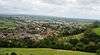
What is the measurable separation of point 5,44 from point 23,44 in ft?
14.5

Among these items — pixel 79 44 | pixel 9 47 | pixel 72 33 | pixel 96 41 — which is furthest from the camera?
pixel 72 33

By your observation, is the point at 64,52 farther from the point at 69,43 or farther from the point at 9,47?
the point at 9,47

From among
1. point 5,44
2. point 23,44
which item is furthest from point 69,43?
point 5,44

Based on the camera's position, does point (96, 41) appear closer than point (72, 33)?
Yes

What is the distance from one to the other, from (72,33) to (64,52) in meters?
19.9

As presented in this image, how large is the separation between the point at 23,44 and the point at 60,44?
30.2 feet

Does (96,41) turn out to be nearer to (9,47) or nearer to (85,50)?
(85,50)

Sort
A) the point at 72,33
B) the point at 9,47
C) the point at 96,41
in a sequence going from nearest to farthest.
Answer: the point at 96,41 → the point at 9,47 → the point at 72,33

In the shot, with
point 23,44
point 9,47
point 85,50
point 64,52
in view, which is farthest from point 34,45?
point 85,50

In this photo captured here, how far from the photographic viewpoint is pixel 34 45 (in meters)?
51.7

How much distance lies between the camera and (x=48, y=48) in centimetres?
4991

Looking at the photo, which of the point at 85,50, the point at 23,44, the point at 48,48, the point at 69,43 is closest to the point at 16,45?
the point at 23,44

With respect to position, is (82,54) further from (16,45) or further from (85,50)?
(16,45)

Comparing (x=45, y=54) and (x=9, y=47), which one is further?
(x=9, y=47)
